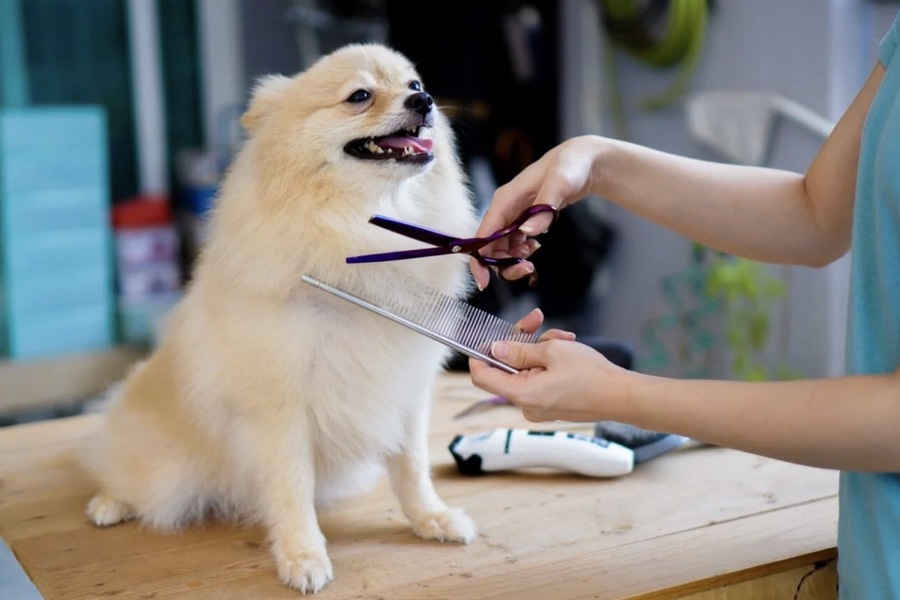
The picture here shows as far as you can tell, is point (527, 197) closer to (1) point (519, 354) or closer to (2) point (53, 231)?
(1) point (519, 354)

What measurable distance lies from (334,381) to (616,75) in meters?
2.48

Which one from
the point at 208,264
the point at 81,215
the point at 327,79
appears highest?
the point at 327,79

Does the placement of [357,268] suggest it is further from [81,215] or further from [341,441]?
[81,215]

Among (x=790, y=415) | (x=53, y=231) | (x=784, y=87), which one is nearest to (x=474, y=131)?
(x=784, y=87)

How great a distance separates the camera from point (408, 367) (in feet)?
3.92

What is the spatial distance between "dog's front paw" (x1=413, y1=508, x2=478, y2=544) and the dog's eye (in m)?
0.54

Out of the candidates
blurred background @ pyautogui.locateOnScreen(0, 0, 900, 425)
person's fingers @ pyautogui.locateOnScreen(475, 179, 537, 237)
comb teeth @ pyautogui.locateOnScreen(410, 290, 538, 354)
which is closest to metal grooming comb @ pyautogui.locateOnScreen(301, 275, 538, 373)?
comb teeth @ pyautogui.locateOnScreen(410, 290, 538, 354)

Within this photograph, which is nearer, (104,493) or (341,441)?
(341,441)

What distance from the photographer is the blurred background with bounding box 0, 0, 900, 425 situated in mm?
2729

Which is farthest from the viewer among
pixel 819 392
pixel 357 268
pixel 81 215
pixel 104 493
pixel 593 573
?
pixel 81 215

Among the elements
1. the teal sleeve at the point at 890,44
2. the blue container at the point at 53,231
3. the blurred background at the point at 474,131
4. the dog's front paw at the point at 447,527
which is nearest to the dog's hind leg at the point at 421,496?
the dog's front paw at the point at 447,527

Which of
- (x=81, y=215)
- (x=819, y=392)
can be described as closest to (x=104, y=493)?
(x=819, y=392)

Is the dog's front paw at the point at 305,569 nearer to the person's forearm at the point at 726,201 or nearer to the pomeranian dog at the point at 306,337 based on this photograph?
the pomeranian dog at the point at 306,337

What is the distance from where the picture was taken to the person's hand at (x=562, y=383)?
90 centimetres
